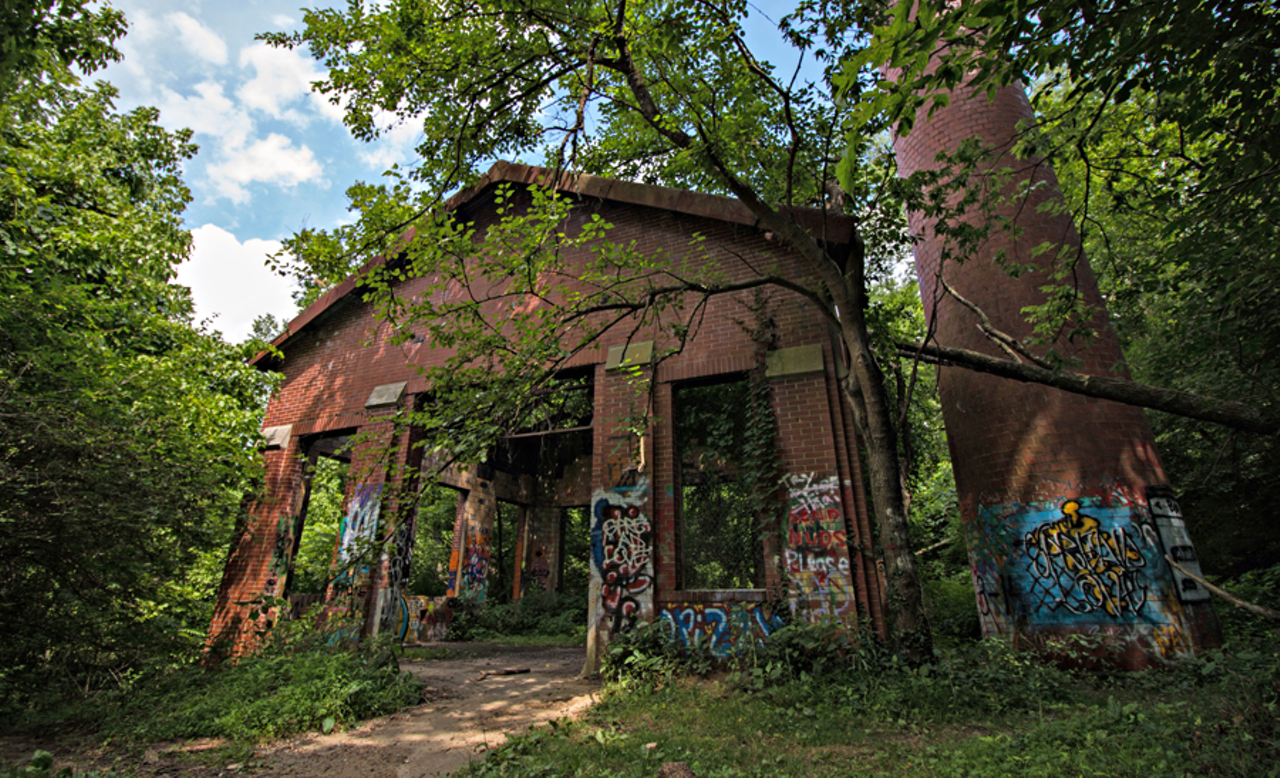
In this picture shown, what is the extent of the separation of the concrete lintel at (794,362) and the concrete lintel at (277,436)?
28.3 feet

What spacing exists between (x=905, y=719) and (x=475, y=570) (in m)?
11.7

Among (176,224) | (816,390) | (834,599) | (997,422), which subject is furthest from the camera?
(176,224)

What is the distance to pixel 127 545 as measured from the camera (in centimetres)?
657

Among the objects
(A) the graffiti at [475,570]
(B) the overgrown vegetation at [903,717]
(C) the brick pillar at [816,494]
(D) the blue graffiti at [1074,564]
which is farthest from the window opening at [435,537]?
(D) the blue graffiti at [1074,564]

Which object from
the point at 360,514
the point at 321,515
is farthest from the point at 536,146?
the point at 321,515

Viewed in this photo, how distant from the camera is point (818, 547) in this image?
6559 millimetres

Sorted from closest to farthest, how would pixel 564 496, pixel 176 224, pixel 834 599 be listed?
pixel 834 599 < pixel 176 224 < pixel 564 496

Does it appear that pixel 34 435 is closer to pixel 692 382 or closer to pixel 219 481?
pixel 219 481

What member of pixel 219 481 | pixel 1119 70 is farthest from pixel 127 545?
pixel 1119 70

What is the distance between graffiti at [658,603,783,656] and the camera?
21.3ft

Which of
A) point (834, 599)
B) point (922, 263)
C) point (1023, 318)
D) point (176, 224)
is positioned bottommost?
point (834, 599)

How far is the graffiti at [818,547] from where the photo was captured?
6.36 meters

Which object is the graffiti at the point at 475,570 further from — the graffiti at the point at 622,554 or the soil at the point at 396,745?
the graffiti at the point at 622,554

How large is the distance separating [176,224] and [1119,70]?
1373 cm
